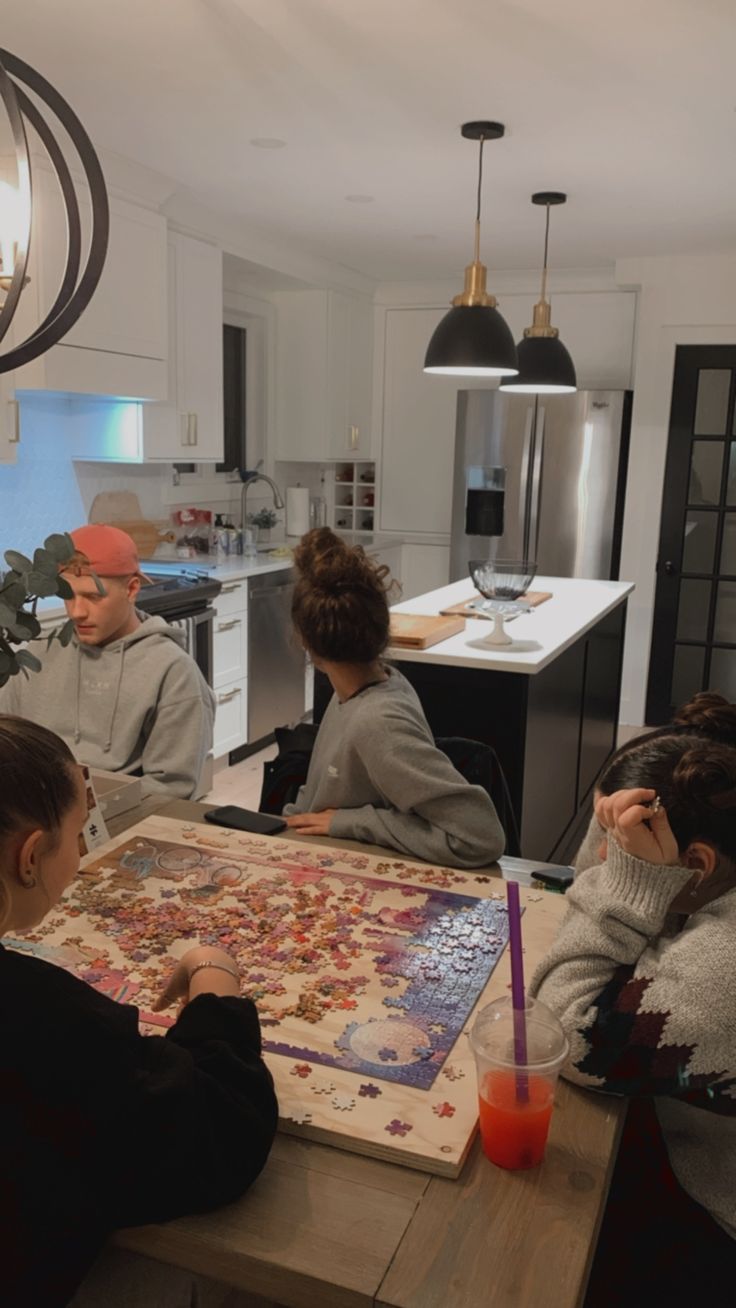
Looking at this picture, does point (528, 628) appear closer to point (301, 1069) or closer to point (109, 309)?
point (109, 309)

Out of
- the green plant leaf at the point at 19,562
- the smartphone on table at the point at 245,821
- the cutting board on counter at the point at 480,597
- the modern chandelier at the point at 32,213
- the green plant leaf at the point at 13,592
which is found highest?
the modern chandelier at the point at 32,213

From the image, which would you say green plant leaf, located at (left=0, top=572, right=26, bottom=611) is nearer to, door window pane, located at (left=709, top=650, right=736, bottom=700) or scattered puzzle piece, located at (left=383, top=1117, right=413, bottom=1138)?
scattered puzzle piece, located at (left=383, top=1117, right=413, bottom=1138)

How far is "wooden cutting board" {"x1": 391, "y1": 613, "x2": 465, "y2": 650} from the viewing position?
291 centimetres

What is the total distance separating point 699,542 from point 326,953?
15.6 ft

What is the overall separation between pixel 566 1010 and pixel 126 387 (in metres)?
3.36

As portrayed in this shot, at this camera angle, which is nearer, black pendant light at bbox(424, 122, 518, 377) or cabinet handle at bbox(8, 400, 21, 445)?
black pendant light at bbox(424, 122, 518, 377)

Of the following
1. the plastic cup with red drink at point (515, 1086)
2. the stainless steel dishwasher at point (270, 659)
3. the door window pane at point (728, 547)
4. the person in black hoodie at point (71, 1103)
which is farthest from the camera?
the door window pane at point (728, 547)

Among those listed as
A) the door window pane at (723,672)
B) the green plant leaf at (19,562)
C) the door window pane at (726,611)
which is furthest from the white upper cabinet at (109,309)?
the door window pane at (723,672)

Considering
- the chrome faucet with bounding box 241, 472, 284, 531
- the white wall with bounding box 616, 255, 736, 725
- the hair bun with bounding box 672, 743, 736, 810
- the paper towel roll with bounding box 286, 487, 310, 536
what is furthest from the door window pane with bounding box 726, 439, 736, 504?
the hair bun with bounding box 672, 743, 736, 810

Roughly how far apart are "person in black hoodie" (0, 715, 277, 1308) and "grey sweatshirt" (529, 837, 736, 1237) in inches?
14.1

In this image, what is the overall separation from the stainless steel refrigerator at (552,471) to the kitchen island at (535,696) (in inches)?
47.2

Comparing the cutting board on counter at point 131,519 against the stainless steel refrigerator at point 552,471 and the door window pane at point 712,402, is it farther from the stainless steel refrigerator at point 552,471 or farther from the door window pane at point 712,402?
the door window pane at point 712,402

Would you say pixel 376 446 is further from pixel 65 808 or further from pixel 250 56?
pixel 65 808

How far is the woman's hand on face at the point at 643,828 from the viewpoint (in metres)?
1.12
